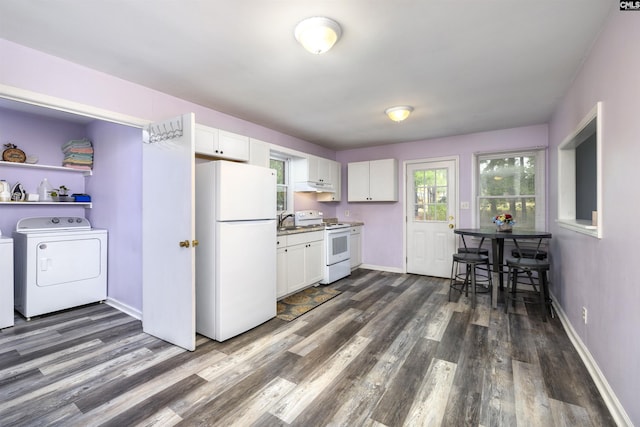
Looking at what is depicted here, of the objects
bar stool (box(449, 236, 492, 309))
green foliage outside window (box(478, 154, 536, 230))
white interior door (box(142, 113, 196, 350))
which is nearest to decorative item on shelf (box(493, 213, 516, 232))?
bar stool (box(449, 236, 492, 309))

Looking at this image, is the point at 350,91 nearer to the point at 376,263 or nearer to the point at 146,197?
the point at 146,197

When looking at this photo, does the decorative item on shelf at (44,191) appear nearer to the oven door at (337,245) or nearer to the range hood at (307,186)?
the range hood at (307,186)

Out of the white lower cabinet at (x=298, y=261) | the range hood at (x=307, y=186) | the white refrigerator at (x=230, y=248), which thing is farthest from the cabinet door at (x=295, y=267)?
the range hood at (x=307, y=186)

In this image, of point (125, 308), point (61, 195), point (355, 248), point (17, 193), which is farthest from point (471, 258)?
point (17, 193)

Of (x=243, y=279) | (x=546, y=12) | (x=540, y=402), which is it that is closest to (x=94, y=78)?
(x=243, y=279)

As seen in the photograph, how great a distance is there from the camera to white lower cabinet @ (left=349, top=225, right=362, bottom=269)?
5.20 m

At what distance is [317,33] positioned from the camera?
1829 mm

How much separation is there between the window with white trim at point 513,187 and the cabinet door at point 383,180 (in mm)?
1278

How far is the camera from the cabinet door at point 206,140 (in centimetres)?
299

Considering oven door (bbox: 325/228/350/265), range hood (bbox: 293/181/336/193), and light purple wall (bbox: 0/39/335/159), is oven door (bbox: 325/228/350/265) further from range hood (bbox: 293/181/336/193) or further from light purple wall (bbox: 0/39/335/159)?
light purple wall (bbox: 0/39/335/159)

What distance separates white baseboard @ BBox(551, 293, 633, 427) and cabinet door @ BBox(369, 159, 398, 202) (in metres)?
2.86

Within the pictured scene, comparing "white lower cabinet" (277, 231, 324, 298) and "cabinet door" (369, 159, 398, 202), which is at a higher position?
"cabinet door" (369, 159, 398, 202)

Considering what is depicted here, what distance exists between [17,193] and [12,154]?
0.45m

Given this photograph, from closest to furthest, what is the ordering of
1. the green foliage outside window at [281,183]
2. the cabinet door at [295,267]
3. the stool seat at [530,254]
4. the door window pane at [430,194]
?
the stool seat at [530,254]
the cabinet door at [295,267]
the green foliage outside window at [281,183]
the door window pane at [430,194]
